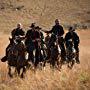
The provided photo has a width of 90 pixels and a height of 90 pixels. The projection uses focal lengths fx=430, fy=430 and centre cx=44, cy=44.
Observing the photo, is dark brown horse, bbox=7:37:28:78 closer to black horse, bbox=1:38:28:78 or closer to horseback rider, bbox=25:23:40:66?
black horse, bbox=1:38:28:78

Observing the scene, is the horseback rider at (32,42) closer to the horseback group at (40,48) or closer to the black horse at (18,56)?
the horseback group at (40,48)

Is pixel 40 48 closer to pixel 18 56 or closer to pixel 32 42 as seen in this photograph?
pixel 32 42

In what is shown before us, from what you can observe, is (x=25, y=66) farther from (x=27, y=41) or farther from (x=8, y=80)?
(x=27, y=41)

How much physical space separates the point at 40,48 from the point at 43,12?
59106mm

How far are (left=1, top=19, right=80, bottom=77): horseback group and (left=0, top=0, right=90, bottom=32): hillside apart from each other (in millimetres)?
45623

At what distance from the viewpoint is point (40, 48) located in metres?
19.0

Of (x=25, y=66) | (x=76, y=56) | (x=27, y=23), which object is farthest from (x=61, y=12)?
(x=25, y=66)

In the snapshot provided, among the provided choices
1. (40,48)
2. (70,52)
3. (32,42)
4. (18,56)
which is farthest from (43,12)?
(18,56)

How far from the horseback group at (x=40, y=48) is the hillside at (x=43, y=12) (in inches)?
1796

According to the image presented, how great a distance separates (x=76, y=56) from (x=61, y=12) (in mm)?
57695

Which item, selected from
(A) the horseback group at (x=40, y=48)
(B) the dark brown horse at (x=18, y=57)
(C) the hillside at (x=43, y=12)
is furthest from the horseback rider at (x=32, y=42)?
(C) the hillside at (x=43, y=12)

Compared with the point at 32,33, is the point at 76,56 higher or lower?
lower

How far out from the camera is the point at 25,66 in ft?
52.3

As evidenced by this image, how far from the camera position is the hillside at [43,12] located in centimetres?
7031
